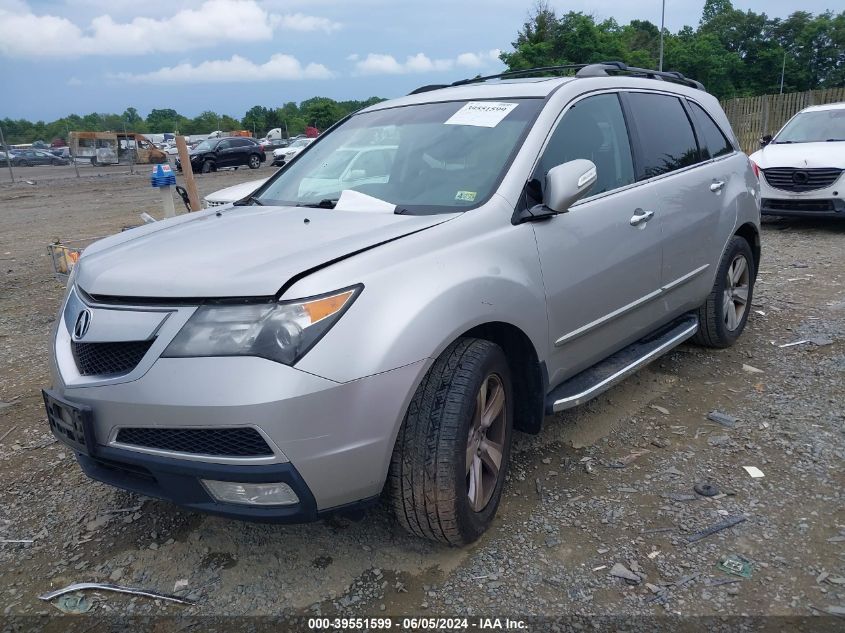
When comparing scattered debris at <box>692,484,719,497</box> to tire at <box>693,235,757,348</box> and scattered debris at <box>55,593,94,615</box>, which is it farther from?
scattered debris at <box>55,593,94,615</box>

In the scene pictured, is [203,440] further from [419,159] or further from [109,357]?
[419,159]

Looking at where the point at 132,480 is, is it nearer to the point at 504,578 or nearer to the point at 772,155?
the point at 504,578

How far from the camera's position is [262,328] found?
7.29 feet

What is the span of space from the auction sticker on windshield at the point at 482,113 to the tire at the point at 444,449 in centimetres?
121

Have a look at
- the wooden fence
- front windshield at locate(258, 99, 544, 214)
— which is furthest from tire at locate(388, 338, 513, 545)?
the wooden fence

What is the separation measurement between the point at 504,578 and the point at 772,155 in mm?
9053

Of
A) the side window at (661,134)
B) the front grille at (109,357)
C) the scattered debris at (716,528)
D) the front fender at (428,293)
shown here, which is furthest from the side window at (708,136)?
the front grille at (109,357)

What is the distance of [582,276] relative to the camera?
3217 millimetres

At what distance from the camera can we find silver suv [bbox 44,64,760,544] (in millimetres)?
2230

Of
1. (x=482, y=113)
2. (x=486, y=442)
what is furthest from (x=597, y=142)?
(x=486, y=442)

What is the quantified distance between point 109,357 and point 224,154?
3028cm

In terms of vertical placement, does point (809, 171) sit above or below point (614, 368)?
above

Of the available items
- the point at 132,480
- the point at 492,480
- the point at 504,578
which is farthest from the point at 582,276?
the point at 132,480

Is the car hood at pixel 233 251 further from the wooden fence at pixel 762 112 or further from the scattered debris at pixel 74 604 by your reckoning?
the wooden fence at pixel 762 112
